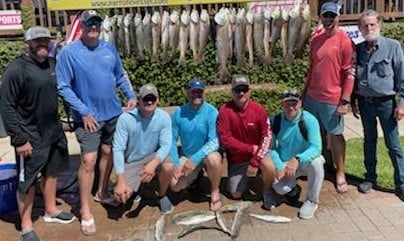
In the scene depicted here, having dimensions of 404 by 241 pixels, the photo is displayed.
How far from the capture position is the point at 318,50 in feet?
16.4

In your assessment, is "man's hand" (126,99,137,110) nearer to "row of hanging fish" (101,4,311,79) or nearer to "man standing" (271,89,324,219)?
"man standing" (271,89,324,219)

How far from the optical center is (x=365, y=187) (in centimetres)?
519

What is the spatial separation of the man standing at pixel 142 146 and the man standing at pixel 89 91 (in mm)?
164

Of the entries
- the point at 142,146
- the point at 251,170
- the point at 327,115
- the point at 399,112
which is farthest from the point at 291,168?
the point at 142,146

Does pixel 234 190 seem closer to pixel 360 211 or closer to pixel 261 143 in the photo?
pixel 261 143

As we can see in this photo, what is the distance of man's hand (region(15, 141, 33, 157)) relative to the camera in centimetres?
422

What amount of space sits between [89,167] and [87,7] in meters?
3.06

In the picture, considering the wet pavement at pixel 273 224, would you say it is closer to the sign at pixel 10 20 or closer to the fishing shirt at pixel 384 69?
the fishing shirt at pixel 384 69

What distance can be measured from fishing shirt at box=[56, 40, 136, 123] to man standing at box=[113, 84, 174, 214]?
0.21 m

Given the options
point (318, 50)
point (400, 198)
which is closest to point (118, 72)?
point (318, 50)

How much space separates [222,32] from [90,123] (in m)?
2.69

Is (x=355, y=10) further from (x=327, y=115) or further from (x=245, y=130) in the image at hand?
(x=245, y=130)

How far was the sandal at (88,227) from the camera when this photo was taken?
180 inches

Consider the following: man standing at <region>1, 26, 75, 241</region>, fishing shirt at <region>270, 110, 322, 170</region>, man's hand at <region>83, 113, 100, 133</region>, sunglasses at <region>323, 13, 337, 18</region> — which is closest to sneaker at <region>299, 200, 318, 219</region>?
fishing shirt at <region>270, 110, 322, 170</region>
